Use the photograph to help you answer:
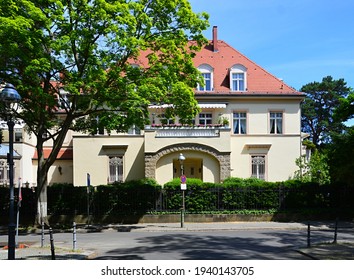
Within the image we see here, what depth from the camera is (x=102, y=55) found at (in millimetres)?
18938

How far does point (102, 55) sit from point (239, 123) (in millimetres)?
16732

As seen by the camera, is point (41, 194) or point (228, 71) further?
point (228, 71)

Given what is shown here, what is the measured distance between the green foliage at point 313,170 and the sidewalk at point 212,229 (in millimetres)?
8724

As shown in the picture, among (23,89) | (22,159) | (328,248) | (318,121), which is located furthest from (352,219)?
(318,121)

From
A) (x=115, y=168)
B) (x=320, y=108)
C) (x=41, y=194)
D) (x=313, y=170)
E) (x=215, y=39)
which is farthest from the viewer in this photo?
(x=320, y=108)

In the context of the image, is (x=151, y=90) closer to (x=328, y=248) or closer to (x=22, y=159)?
(x=328, y=248)

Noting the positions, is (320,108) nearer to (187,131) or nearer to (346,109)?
(187,131)

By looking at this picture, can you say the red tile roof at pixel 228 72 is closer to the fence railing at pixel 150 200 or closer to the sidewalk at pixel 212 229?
the fence railing at pixel 150 200

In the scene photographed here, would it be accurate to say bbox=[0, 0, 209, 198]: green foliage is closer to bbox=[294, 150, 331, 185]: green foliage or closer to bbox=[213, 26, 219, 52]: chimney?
bbox=[294, 150, 331, 185]: green foliage

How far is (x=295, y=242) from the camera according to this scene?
15.4 m

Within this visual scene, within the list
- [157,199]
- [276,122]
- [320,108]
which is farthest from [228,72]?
[320,108]

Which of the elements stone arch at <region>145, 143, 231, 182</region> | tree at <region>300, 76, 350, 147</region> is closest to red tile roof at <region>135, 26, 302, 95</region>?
stone arch at <region>145, 143, 231, 182</region>

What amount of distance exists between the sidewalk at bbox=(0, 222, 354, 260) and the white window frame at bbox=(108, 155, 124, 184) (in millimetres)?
10073

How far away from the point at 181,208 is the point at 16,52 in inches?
473
